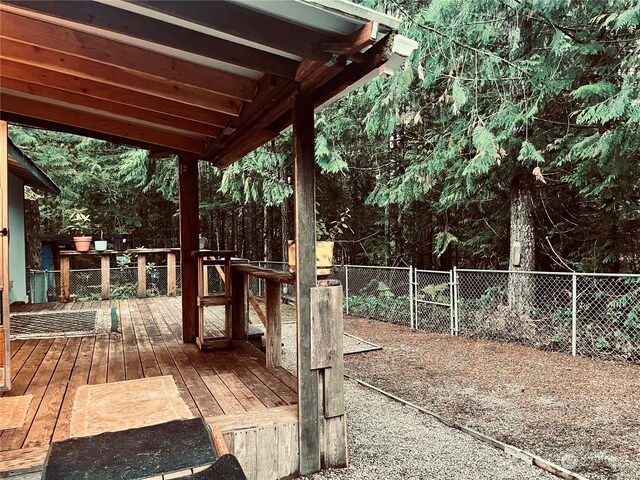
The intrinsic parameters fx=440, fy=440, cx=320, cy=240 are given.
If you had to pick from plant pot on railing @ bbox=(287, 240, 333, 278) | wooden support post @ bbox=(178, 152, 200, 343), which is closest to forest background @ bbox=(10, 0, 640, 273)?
wooden support post @ bbox=(178, 152, 200, 343)

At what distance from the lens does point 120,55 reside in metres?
2.44

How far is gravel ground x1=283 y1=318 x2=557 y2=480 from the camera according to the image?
2600 mm

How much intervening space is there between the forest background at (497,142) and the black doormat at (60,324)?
382cm

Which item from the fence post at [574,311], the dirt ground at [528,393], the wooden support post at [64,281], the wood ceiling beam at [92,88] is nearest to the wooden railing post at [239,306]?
the dirt ground at [528,393]

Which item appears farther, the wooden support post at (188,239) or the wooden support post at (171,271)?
the wooden support post at (171,271)

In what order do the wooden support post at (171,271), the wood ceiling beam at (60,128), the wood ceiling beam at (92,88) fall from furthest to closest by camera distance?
the wooden support post at (171,271)
the wood ceiling beam at (60,128)
the wood ceiling beam at (92,88)

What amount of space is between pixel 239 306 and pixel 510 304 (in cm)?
425

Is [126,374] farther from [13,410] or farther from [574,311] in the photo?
[574,311]

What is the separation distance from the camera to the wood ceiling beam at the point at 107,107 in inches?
126

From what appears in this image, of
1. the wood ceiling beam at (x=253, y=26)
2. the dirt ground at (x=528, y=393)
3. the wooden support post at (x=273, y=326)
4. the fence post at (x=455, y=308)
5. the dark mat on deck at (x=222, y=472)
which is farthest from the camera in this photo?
the fence post at (x=455, y=308)

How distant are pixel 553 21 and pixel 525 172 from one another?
210 centimetres

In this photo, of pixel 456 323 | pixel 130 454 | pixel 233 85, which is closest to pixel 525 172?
pixel 456 323

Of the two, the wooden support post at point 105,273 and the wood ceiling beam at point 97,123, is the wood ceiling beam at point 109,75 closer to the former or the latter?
the wood ceiling beam at point 97,123

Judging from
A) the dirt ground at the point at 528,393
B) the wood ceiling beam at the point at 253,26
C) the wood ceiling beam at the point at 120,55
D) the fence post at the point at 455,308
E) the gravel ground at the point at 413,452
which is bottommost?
the dirt ground at the point at 528,393
